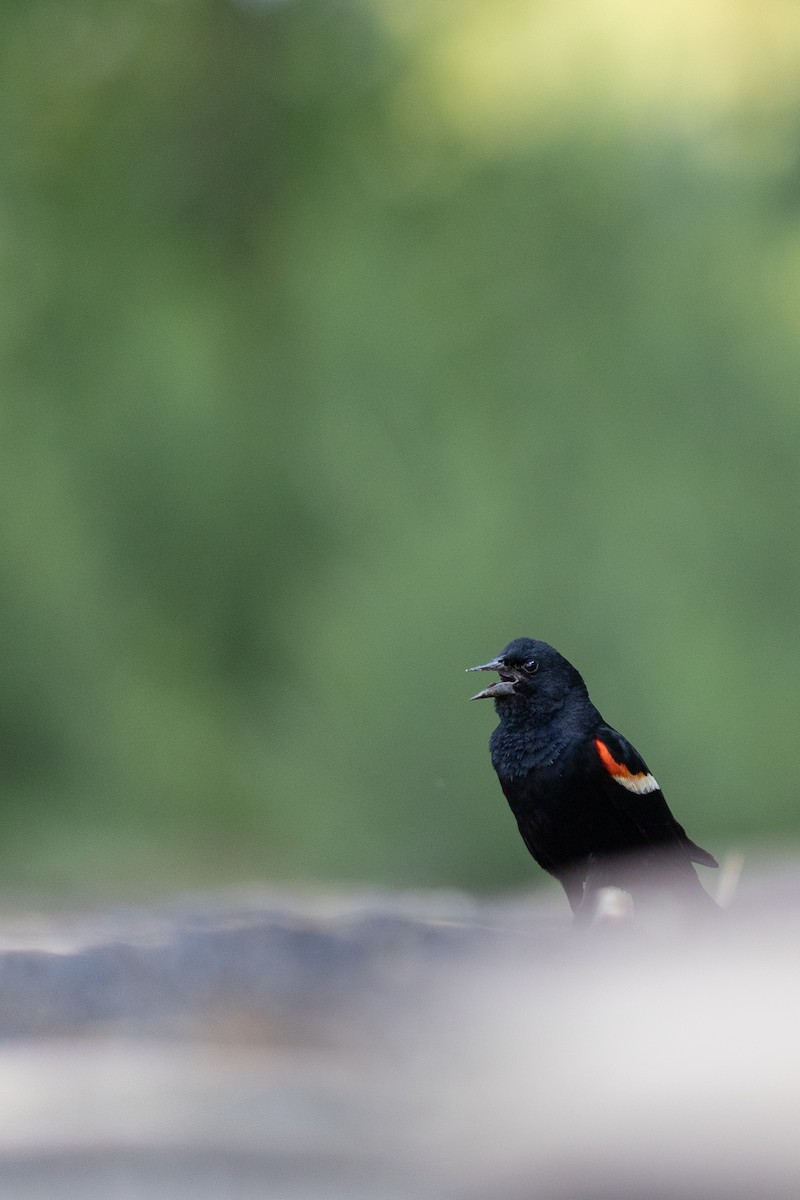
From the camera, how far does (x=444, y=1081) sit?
662 mm

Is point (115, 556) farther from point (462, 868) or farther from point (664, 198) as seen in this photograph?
point (664, 198)

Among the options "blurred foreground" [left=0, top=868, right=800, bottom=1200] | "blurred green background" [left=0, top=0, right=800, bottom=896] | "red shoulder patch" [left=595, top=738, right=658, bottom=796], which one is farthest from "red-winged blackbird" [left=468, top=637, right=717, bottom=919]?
"blurred green background" [left=0, top=0, right=800, bottom=896]

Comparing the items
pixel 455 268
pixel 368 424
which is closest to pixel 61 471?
pixel 368 424

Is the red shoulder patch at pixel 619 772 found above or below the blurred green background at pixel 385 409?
below

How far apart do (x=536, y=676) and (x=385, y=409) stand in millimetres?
8685

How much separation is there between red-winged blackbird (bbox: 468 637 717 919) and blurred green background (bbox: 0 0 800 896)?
7055 mm

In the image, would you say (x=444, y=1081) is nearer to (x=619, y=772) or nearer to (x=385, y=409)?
(x=619, y=772)

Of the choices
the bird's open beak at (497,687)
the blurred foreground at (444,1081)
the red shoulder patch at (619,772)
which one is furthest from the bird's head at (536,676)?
the blurred foreground at (444,1081)

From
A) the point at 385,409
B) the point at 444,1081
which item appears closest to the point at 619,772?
the point at 444,1081

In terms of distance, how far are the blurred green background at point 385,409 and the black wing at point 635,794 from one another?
23.1 ft

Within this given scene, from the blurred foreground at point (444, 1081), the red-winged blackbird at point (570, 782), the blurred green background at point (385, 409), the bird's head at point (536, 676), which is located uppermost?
the blurred green background at point (385, 409)

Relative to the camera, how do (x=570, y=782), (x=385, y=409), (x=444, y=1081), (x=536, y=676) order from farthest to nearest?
(x=385, y=409) < (x=536, y=676) < (x=570, y=782) < (x=444, y=1081)

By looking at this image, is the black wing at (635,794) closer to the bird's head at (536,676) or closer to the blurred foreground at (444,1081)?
the bird's head at (536,676)

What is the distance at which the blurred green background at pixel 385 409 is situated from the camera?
10055mm
